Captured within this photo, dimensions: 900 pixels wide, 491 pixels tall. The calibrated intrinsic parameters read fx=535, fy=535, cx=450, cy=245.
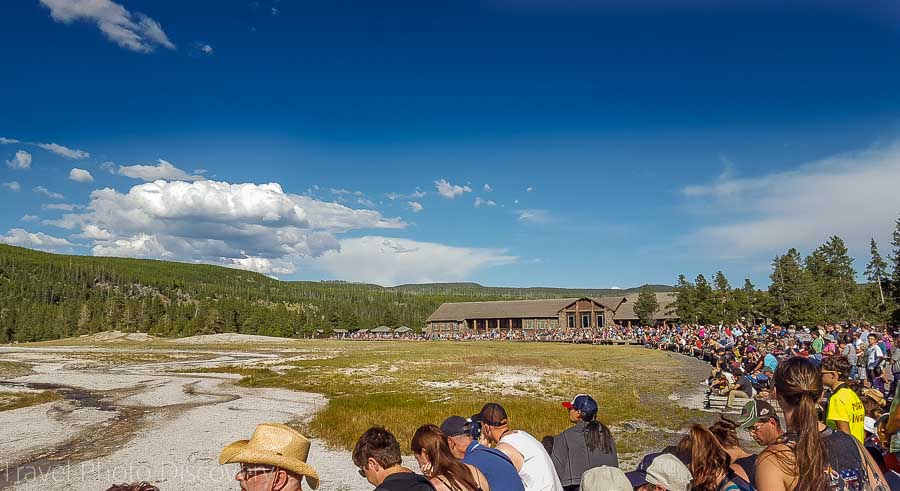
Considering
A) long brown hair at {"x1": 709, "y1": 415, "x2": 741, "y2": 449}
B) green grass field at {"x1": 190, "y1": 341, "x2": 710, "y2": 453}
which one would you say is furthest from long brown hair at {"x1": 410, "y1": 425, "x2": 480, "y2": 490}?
green grass field at {"x1": 190, "y1": 341, "x2": 710, "y2": 453}

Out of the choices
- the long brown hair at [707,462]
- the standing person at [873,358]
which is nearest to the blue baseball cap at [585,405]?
the long brown hair at [707,462]

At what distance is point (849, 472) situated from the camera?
3.16m

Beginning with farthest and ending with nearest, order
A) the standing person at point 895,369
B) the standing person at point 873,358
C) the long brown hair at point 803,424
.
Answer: the standing person at point 873,358
the standing person at point 895,369
the long brown hair at point 803,424

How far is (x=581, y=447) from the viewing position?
5.44 meters

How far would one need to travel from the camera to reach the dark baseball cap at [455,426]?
4.80 metres

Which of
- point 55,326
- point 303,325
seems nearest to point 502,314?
point 303,325

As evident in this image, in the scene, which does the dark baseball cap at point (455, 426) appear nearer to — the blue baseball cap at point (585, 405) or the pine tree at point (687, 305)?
the blue baseball cap at point (585, 405)

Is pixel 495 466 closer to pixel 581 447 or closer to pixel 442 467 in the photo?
A: pixel 442 467

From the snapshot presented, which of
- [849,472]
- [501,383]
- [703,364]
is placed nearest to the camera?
[849,472]

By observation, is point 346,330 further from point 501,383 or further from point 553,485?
point 553,485

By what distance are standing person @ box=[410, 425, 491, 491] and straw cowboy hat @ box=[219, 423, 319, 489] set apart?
2.83ft

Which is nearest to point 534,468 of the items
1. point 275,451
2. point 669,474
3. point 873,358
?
point 669,474

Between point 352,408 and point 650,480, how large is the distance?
1508 cm

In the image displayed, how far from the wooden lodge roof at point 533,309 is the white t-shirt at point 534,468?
88455mm
